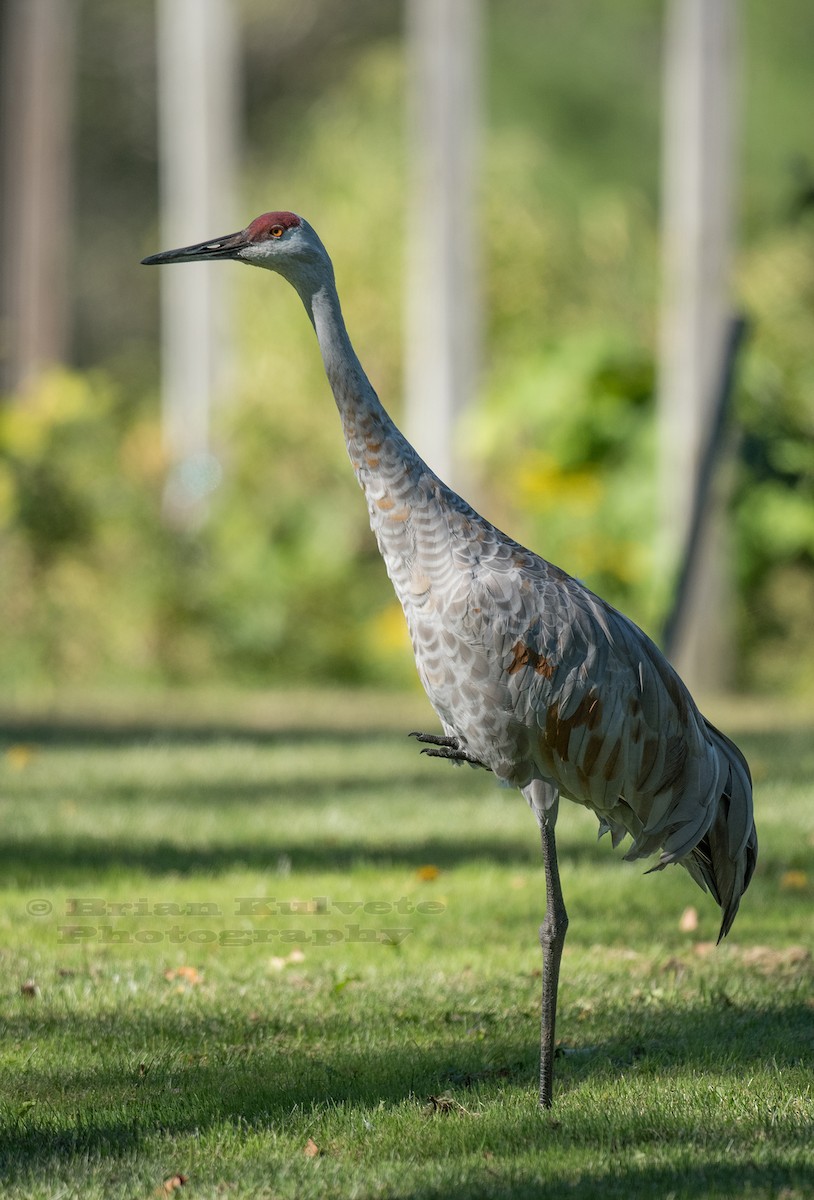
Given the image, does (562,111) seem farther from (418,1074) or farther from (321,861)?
(418,1074)

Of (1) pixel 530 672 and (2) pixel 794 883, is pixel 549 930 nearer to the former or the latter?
(1) pixel 530 672

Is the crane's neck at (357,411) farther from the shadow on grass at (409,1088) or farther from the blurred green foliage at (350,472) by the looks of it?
the blurred green foliage at (350,472)

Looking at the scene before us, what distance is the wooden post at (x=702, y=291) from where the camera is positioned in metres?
10.9

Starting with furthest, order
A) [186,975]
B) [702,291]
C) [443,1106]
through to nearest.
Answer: [702,291] → [186,975] → [443,1106]

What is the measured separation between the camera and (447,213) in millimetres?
12664

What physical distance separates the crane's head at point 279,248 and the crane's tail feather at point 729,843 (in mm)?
1585

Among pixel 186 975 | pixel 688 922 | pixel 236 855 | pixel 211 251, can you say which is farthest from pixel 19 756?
pixel 211 251

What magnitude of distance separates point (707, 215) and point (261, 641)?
4.07 meters

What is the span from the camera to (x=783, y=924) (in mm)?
5789

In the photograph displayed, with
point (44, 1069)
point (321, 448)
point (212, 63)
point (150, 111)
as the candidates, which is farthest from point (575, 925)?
point (150, 111)

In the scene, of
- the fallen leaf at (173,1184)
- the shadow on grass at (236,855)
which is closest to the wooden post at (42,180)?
the shadow on grass at (236,855)

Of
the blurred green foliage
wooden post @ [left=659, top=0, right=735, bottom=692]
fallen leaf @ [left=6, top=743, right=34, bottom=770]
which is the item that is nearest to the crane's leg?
fallen leaf @ [left=6, top=743, right=34, bottom=770]

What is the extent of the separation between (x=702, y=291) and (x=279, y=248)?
688 cm

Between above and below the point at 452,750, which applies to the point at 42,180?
above
